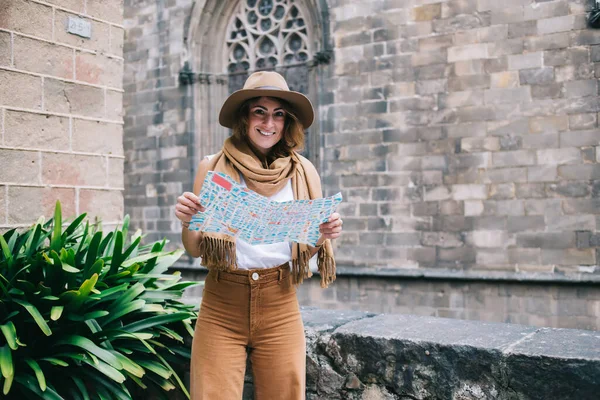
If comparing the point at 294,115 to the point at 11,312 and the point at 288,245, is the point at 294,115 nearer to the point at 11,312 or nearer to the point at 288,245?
the point at 288,245

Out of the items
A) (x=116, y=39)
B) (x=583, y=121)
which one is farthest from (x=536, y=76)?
(x=116, y=39)

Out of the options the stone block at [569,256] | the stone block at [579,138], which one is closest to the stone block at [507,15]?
the stone block at [579,138]

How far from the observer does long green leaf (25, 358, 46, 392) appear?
2445 millimetres

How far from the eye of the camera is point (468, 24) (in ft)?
26.3

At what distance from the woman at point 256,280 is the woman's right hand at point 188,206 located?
0.04m

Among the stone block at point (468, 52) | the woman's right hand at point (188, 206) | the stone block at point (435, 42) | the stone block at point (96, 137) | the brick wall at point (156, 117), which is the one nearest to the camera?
the woman's right hand at point (188, 206)

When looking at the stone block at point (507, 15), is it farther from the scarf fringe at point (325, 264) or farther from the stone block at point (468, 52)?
the scarf fringe at point (325, 264)

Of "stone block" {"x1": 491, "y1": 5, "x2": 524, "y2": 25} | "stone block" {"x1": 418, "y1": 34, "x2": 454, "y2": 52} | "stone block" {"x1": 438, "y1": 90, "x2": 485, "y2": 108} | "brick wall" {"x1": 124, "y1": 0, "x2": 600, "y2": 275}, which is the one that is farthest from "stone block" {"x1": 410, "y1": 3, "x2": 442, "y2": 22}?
"stone block" {"x1": 438, "y1": 90, "x2": 485, "y2": 108}

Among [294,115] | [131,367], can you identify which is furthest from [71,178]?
[294,115]

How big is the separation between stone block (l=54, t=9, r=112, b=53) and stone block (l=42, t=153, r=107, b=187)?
0.89m

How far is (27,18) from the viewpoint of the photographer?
4324 mm

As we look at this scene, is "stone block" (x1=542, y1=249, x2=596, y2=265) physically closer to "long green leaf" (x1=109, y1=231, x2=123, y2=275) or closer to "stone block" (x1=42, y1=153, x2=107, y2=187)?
"stone block" (x1=42, y1=153, x2=107, y2=187)

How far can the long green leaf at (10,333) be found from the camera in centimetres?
251

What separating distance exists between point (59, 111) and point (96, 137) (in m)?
0.38
